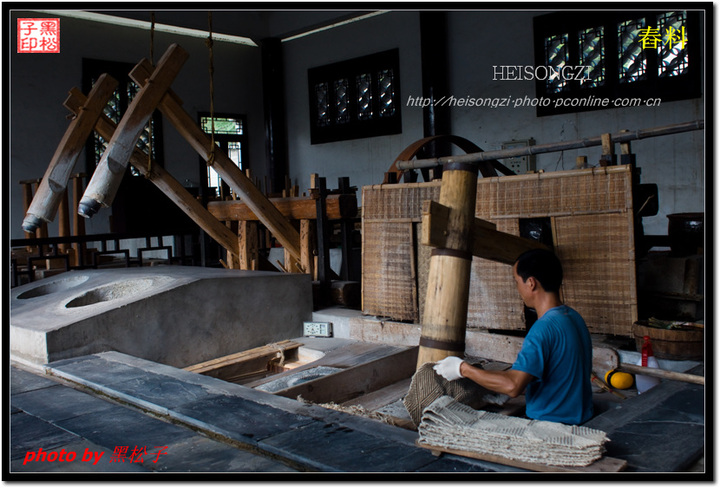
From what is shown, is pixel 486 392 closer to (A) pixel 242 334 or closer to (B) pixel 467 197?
(B) pixel 467 197

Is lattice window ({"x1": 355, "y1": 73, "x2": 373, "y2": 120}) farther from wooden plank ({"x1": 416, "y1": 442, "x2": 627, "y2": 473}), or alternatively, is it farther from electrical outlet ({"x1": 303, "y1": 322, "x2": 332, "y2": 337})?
wooden plank ({"x1": 416, "y1": 442, "x2": 627, "y2": 473})

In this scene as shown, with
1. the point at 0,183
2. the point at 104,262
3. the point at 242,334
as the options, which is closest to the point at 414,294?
the point at 242,334

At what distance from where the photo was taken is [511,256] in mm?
3738

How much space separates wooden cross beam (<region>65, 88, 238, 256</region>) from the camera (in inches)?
234

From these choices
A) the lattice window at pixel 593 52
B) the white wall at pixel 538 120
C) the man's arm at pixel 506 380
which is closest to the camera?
the man's arm at pixel 506 380

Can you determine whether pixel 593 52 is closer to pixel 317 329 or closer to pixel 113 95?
pixel 317 329

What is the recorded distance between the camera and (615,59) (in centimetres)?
979

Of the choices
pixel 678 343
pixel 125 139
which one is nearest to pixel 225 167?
pixel 125 139

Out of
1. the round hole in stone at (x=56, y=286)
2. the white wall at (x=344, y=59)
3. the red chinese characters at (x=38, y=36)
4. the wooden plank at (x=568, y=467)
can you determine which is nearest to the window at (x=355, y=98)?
the white wall at (x=344, y=59)

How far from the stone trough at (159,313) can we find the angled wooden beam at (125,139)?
2.58ft

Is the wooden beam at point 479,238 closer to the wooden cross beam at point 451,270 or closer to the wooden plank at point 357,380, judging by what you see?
the wooden cross beam at point 451,270

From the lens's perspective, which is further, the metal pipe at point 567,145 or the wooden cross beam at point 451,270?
the metal pipe at point 567,145

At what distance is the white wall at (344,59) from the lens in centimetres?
1278

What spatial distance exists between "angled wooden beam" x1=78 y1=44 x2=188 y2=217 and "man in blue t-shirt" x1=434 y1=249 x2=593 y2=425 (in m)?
2.95
